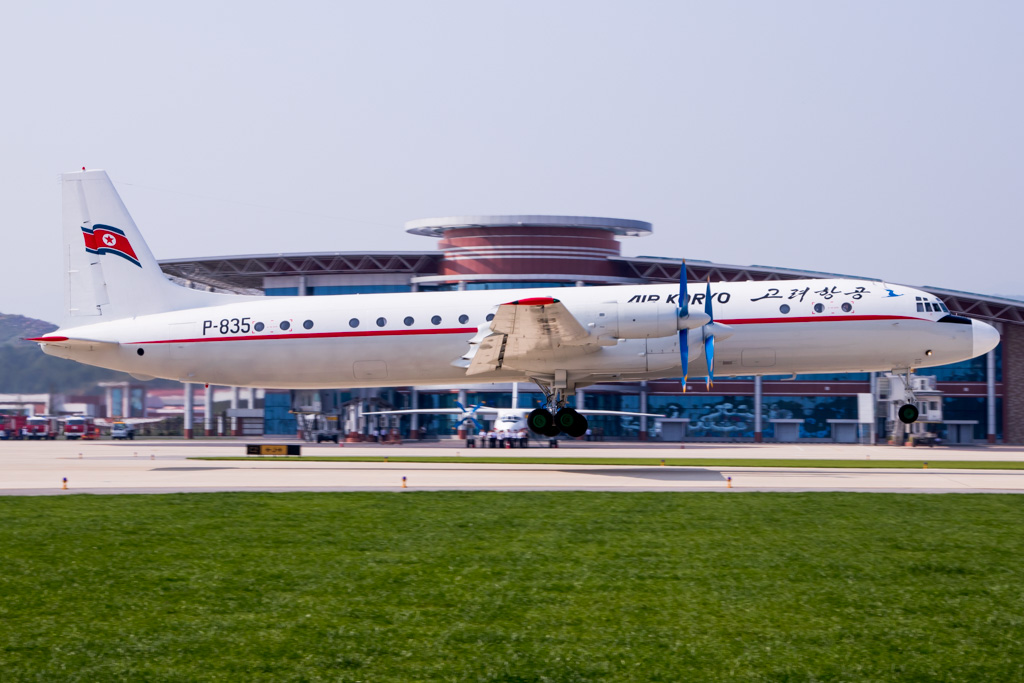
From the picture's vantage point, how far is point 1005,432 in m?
84.8

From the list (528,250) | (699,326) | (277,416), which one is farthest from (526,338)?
(277,416)

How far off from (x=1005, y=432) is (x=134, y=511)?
81783 millimetres

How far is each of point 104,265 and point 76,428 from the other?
5064cm

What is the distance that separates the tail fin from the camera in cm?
3716

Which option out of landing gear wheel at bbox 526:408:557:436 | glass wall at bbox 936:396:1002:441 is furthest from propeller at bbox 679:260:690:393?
glass wall at bbox 936:396:1002:441

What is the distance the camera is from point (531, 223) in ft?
282

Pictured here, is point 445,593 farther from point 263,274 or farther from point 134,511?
point 263,274

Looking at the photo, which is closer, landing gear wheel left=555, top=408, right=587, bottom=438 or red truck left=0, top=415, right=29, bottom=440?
landing gear wheel left=555, top=408, right=587, bottom=438

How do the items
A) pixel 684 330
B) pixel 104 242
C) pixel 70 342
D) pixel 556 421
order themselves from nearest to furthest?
pixel 684 330, pixel 556 421, pixel 70 342, pixel 104 242

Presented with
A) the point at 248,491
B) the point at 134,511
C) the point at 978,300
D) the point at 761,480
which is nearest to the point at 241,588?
the point at 134,511

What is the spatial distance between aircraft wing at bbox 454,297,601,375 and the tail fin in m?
10.8

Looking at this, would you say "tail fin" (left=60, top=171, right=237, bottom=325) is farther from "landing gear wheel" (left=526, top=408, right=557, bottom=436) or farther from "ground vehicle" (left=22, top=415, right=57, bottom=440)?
"ground vehicle" (left=22, top=415, right=57, bottom=440)

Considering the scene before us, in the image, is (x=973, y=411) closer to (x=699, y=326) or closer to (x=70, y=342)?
(x=699, y=326)

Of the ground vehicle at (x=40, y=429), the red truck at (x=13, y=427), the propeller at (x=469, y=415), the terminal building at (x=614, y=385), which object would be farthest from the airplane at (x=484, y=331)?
the red truck at (x=13, y=427)
